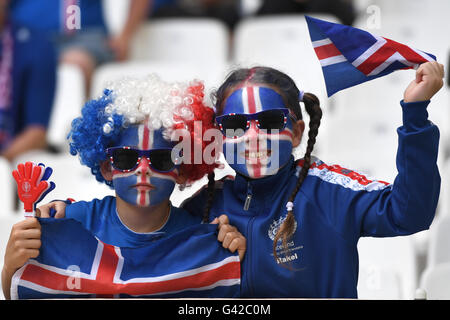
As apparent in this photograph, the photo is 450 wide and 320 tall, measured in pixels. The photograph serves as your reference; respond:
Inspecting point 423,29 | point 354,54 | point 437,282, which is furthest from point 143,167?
point 423,29

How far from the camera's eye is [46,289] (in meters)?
1.59

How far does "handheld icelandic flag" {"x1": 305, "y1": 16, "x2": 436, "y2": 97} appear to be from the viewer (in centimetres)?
160

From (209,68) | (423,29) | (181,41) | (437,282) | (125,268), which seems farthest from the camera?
(181,41)

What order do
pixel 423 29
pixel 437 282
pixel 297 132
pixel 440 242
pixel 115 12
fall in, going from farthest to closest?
pixel 115 12
pixel 423 29
pixel 440 242
pixel 437 282
pixel 297 132

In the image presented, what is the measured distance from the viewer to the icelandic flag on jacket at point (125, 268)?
159 centimetres

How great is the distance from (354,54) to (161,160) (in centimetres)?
47

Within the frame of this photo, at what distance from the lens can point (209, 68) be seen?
340 centimetres

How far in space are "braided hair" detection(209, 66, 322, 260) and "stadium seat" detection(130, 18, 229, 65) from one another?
72.8 inches

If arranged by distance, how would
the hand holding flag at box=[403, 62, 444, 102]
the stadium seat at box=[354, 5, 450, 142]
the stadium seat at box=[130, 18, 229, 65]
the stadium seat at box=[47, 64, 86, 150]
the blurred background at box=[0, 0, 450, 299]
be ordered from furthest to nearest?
1. the stadium seat at box=[130, 18, 229, 65]
2. the stadium seat at box=[47, 64, 86, 150]
3. the stadium seat at box=[354, 5, 450, 142]
4. the blurred background at box=[0, 0, 450, 299]
5. the hand holding flag at box=[403, 62, 444, 102]

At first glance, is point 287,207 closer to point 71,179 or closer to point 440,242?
point 440,242

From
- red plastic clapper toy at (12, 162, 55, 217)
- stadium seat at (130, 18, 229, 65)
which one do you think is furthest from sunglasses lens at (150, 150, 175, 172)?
stadium seat at (130, 18, 229, 65)

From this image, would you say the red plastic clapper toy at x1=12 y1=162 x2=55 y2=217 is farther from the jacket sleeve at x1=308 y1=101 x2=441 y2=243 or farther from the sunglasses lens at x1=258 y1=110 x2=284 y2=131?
the jacket sleeve at x1=308 y1=101 x2=441 y2=243
